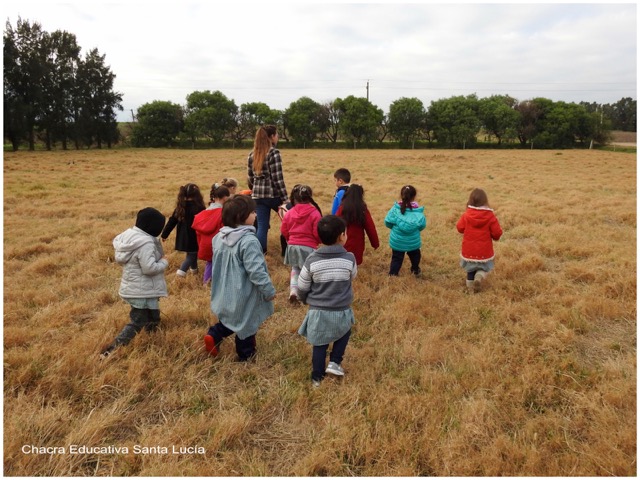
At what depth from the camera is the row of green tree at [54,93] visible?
36781 mm

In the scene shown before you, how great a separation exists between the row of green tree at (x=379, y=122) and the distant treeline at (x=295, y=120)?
0.14m

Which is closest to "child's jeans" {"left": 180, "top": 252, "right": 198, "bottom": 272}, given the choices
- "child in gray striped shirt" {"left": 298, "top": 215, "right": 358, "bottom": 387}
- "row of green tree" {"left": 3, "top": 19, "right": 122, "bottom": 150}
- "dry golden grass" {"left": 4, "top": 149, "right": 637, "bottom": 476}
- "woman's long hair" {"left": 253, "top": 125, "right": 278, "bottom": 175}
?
"dry golden grass" {"left": 4, "top": 149, "right": 637, "bottom": 476}

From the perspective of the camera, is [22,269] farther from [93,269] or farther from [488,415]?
[488,415]

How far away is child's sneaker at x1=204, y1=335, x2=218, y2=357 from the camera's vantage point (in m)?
3.42

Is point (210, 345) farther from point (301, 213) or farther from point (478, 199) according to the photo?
point (478, 199)

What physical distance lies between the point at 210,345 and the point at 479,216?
3.68 m

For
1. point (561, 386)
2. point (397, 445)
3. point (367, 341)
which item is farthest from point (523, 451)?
point (367, 341)

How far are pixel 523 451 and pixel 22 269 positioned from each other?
21.5 feet

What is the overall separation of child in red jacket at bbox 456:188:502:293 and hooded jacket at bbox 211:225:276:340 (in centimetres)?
301

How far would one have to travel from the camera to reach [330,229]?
3.03 m

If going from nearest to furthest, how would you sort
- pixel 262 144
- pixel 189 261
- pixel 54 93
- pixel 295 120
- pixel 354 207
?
pixel 354 207 → pixel 262 144 → pixel 189 261 → pixel 54 93 → pixel 295 120

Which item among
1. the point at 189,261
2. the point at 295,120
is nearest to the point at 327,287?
the point at 189,261

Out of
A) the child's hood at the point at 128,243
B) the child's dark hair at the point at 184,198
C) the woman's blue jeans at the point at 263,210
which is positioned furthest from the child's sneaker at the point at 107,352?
the woman's blue jeans at the point at 263,210

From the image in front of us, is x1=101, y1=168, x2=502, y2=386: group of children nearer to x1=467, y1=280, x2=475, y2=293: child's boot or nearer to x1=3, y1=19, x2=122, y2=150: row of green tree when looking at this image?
x1=467, y1=280, x2=475, y2=293: child's boot
